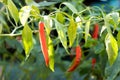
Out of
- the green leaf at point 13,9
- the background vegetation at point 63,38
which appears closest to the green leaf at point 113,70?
the background vegetation at point 63,38

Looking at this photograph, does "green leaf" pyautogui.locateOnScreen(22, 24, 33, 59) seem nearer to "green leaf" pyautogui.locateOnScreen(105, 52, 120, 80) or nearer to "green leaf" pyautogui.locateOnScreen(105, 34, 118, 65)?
"green leaf" pyautogui.locateOnScreen(105, 34, 118, 65)

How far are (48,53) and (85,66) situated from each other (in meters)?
0.66

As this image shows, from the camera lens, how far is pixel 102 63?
4.31 feet

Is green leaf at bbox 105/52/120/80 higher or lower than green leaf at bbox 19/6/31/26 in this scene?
lower

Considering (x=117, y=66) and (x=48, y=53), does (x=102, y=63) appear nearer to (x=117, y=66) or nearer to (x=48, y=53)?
(x=117, y=66)

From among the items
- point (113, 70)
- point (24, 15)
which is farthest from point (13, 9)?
point (113, 70)

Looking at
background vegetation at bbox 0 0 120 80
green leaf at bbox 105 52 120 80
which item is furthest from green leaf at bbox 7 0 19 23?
green leaf at bbox 105 52 120 80

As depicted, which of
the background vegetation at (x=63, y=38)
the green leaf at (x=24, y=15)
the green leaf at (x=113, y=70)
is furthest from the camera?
the green leaf at (x=113, y=70)

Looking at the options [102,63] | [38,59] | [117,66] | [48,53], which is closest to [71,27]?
[48,53]

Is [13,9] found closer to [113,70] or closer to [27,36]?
[27,36]

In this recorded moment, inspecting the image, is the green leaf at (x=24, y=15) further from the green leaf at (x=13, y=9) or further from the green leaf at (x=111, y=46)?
the green leaf at (x=111, y=46)

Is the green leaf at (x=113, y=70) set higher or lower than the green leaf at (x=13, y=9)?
lower

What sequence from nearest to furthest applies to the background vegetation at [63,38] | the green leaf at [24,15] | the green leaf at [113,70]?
the green leaf at [24,15] → the background vegetation at [63,38] → the green leaf at [113,70]

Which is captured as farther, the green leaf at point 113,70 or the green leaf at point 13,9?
the green leaf at point 113,70
